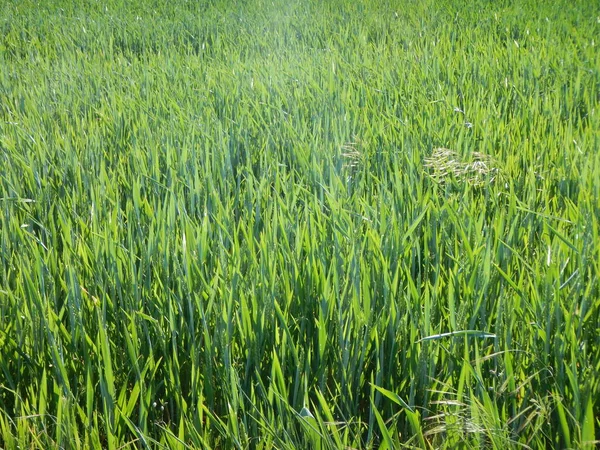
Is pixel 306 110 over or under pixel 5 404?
over

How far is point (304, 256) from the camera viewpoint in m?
1.41

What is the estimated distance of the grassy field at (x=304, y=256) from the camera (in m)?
1.00

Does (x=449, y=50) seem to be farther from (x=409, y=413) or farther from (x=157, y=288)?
(x=409, y=413)

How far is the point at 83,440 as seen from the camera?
3.32 ft

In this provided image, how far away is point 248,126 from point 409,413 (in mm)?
1705

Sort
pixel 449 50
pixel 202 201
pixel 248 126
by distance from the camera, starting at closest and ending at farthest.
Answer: pixel 202 201 < pixel 248 126 < pixel 449 50

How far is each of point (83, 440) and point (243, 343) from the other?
0.28 metres

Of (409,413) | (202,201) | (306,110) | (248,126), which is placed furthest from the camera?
(306,110)

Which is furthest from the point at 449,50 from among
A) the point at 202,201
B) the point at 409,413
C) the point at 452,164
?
the point at 409,413

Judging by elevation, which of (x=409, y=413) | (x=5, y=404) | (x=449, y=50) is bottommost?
(x=5, y=404)

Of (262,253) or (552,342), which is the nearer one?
(552,342)

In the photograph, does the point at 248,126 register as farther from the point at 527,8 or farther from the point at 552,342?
the point at 527,8

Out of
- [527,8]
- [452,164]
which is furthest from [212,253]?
[527,8]

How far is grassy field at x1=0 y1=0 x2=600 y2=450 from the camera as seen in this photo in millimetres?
1005
